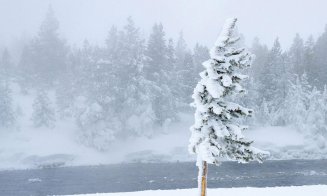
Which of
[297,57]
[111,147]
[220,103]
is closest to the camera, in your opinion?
[220,103]

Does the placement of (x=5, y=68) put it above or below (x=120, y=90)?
above

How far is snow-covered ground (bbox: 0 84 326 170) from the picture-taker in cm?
6731

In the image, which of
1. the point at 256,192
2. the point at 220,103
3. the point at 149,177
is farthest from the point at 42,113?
the point at 220,103

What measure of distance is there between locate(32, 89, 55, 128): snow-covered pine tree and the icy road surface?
14450 millimetres

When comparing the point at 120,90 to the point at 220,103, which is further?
the point at 120,90

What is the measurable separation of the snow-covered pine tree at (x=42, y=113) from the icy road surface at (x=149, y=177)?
14.4m

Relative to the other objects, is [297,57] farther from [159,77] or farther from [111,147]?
[111,147]

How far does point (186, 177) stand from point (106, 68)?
93.8 ft

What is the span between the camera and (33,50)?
96562 mm

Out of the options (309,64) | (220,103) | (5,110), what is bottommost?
(220,103)

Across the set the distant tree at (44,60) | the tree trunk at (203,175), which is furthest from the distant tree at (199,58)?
the tree trunk at (203,175)

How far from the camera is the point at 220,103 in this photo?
758 inches

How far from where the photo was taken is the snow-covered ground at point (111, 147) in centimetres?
6731

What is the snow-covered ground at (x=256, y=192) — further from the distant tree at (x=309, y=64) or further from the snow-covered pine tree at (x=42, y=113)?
the distant tree at (x=309, y=64)
